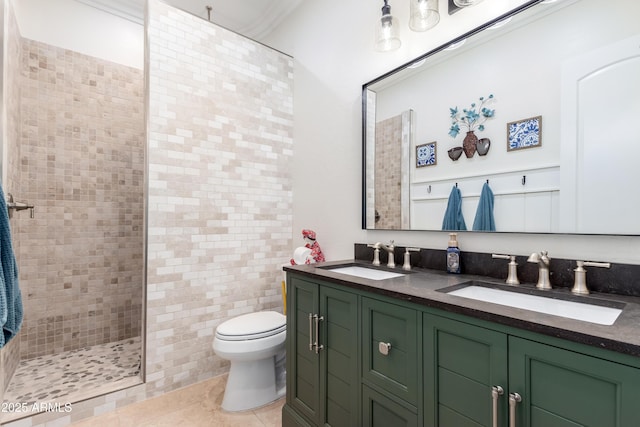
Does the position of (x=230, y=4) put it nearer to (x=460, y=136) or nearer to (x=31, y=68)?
(x=31, y=68)

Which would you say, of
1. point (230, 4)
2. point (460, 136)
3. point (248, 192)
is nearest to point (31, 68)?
point (230, 4)

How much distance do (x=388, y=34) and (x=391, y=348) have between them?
163 centimetres

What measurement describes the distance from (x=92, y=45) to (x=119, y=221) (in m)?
1.49

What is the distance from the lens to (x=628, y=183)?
1083mm

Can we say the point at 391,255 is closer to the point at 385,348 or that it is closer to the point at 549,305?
the point at 385,348

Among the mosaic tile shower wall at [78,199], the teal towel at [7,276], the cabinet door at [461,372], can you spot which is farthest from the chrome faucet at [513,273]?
the mosaic tile shower wall at [78,199]

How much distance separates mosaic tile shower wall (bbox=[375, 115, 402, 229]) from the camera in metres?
1.84

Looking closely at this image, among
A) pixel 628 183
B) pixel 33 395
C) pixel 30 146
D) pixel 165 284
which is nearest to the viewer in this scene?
pixel 628 183

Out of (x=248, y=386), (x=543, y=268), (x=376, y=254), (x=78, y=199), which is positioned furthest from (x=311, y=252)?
(x=78, y=199)

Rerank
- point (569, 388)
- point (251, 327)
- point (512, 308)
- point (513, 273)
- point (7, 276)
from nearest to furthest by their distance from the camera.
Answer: point (569, 388)
point (512, 308)
point (7, 276)
point (513, 273)
point (251, 327)

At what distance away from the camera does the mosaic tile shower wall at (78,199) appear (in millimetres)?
2342

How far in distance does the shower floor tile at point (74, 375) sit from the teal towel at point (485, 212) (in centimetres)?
227

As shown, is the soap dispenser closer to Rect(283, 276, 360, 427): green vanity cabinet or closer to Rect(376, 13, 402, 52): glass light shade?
Rect(283, 276, 360, 427): green vanity cabinet

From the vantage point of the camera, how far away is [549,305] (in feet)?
3.55
